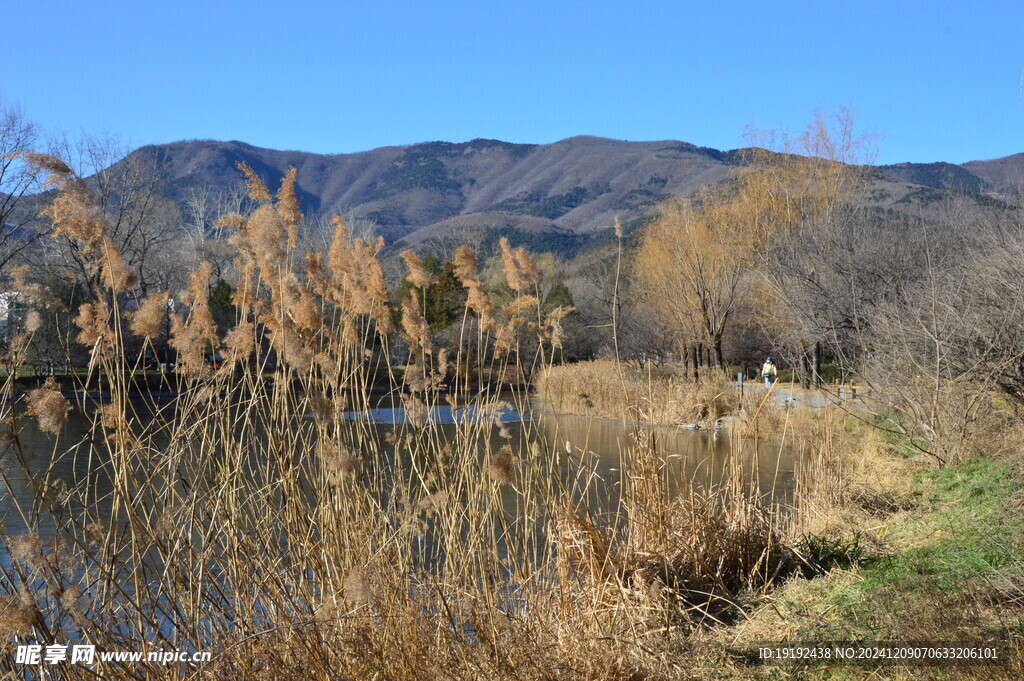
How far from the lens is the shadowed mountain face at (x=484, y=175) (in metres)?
146

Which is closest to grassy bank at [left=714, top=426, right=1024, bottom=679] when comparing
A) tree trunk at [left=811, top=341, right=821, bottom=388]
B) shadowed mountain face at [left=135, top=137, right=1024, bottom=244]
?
tree trunk at [left=811, top=341, right=821, bottom=388]

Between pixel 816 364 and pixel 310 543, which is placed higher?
pixel 310 543

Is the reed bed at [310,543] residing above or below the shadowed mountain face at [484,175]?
below

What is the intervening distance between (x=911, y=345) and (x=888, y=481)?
6.83 feet

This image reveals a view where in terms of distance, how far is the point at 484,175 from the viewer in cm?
18062

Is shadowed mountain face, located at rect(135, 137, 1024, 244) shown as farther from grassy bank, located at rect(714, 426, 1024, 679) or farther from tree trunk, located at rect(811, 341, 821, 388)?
grassy bank, located at rect(714, 426, 1024, 679)

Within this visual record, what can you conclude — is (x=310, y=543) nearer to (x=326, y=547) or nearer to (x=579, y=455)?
(x=326, y=547)

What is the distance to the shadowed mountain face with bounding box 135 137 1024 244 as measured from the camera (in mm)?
145500

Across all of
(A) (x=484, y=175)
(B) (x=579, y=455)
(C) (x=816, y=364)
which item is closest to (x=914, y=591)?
(B) (x=579, y=455)

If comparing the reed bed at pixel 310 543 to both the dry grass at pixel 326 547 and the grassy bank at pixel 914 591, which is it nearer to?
the dry grass at pixel 326 547

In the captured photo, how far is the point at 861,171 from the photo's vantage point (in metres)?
25.1

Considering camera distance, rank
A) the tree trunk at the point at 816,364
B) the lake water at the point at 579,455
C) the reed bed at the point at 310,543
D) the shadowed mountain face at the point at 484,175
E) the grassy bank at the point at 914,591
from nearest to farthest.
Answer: the reed bed at the point at 310,543
the grassy bank at the point at 914,591
the lake water at the point at 579,455
the tree trunk at the point at 816,364
the shadowed mountain face at the point at 484,175

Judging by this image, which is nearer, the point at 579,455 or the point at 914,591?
the point at 914,591

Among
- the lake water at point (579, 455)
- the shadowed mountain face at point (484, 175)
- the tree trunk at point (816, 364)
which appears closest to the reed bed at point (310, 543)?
the lake water at point (579, 455)
